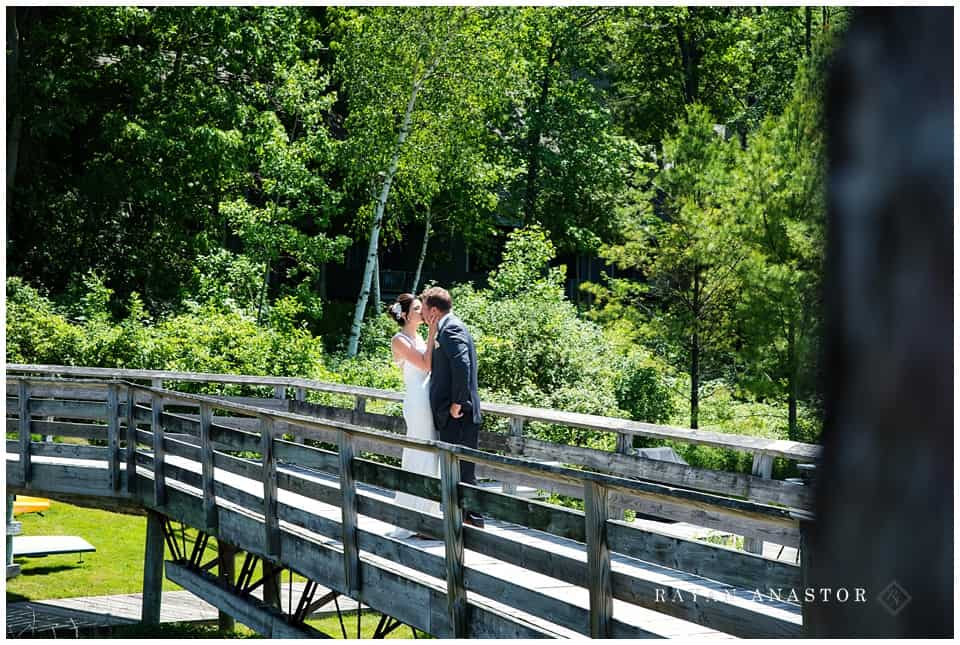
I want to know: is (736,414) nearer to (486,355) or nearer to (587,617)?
(486,355)

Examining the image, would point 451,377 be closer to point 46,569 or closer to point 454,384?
point 454,384

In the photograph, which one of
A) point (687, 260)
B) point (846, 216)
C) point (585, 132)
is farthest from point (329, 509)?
point (585, 132)

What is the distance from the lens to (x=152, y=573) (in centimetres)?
1145

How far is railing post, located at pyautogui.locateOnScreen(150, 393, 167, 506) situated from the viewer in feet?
32.5

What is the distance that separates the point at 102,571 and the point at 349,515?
29.8ft

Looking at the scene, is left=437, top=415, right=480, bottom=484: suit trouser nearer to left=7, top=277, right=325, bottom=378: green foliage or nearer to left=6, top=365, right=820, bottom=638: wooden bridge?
left=6, top=365, right=820, bottom=638: wooden bridge

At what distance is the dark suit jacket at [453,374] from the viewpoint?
24.7 feet

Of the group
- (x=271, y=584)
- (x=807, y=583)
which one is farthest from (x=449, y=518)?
(x=271, y=584)

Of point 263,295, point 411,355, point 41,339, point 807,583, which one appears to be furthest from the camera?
point 263,295

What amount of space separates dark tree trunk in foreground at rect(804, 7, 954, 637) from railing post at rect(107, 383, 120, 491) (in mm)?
9981

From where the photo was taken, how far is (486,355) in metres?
20.3

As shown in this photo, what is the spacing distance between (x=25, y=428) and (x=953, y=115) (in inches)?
425

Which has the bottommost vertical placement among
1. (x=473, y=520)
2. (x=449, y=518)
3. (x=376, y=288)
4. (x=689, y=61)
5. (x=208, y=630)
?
(x=208, y=630)

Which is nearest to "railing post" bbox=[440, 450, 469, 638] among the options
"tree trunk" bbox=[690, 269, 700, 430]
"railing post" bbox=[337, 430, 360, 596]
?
"railing post" bbox=[337, 430, 360, 596]
